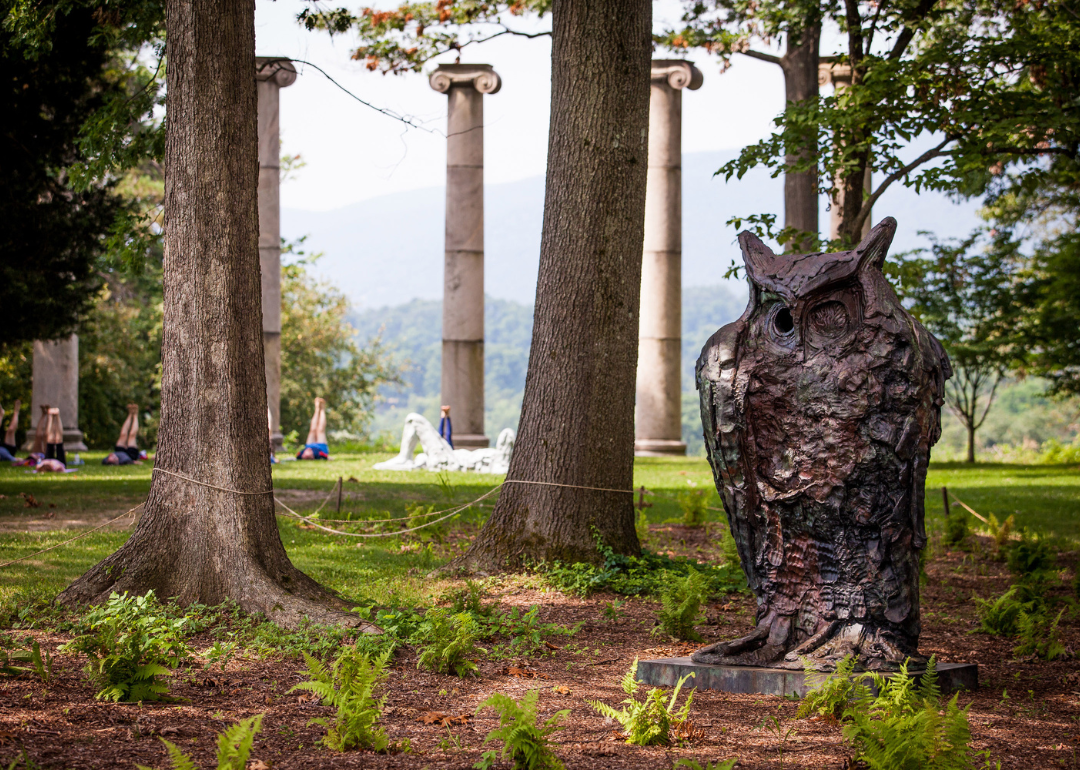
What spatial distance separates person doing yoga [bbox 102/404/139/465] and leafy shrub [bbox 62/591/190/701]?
1469cm

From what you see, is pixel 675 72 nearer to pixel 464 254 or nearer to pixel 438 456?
pixel 464 254

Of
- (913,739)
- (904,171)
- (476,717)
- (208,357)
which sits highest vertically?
(904,171)

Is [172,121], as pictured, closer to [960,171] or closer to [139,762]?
[139,762]

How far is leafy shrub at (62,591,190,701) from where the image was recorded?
5078 millimetres

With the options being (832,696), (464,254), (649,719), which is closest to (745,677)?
(832,696)

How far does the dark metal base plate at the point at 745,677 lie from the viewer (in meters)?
5.59

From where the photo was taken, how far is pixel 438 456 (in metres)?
20.3

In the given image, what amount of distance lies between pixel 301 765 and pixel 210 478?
329 centimetres

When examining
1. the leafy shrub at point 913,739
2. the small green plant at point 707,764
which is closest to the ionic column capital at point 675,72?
the leafy shrub at point 913,739

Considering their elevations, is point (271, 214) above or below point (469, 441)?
above

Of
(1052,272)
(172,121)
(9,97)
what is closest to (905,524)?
(172,121)

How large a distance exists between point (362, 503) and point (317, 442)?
431 inches

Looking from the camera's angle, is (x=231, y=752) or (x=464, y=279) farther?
(x=464, y=279)

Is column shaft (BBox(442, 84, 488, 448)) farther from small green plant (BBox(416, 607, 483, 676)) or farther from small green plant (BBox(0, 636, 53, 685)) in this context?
small green plant (BBox(0, 636, 53, 685))
